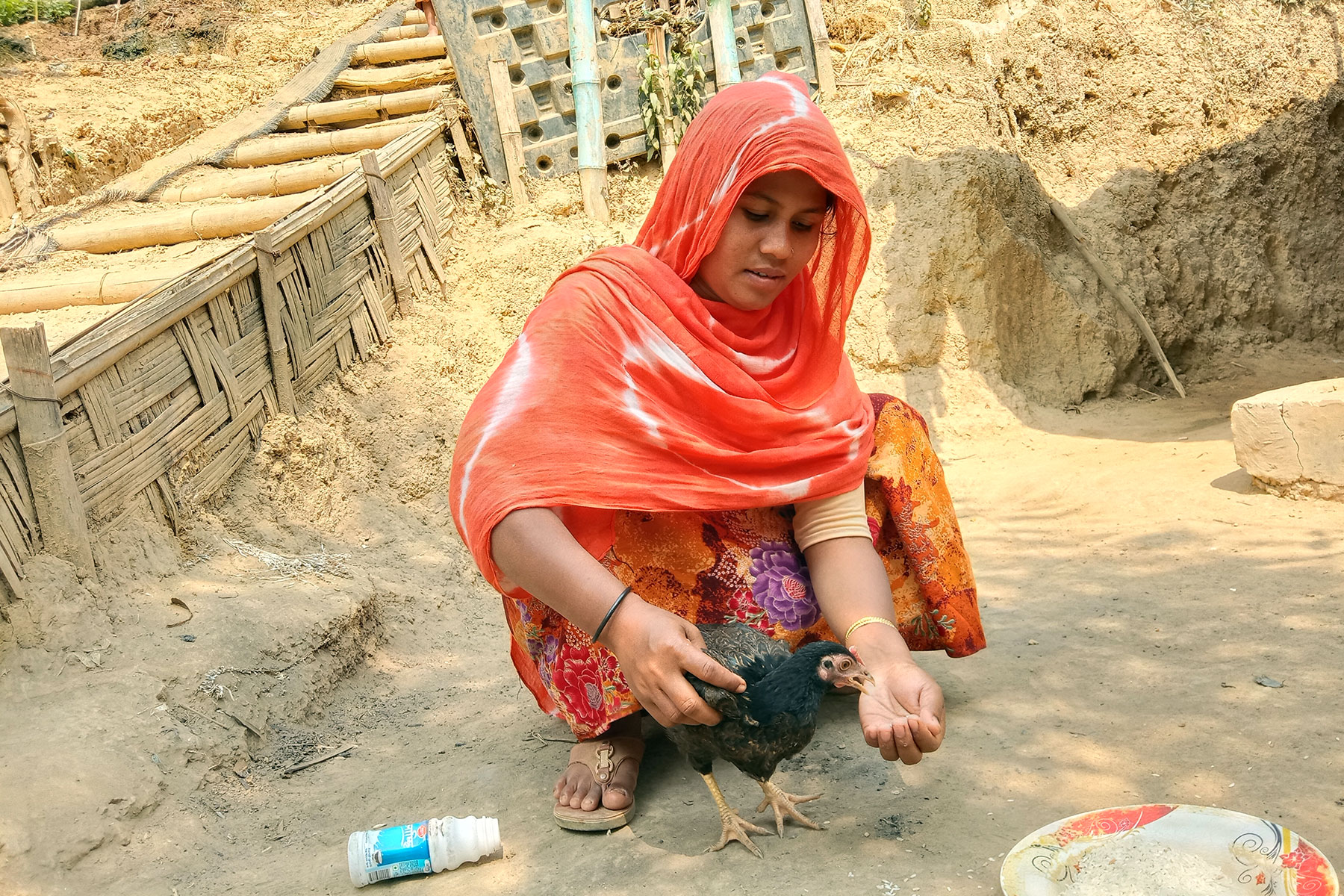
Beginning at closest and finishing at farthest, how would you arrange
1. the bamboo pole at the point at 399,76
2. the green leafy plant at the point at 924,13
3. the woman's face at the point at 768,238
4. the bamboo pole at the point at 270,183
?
the woman's face at the point at 768,238 → the bamboo pole at the point at 270,183 → the bamboo pole at the point at 399,76 → the green leafy plant at the point at 924,13

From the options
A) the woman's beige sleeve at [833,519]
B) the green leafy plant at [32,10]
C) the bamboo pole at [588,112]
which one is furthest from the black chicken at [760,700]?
the green leafy plant at [32,10]

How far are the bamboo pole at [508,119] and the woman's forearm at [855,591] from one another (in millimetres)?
4903

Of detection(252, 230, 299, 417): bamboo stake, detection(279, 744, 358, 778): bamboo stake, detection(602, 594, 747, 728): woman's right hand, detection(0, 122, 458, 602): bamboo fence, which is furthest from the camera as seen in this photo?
detection(252, 230, 299, 417): bamboo stake

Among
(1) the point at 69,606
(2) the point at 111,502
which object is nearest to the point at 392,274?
(2) the point at 111,502

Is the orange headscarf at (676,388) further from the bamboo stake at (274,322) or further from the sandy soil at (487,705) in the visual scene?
the bamboo stake at (274,322)

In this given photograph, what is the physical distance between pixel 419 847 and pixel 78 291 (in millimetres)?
3859

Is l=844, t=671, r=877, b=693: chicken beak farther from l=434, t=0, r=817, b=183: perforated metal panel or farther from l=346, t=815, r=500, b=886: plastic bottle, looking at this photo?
l=434, t=0, r=817, b=183: perforated metal panel

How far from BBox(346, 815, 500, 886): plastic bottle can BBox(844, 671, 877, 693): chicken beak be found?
2.81 ft

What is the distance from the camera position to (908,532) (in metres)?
2.56

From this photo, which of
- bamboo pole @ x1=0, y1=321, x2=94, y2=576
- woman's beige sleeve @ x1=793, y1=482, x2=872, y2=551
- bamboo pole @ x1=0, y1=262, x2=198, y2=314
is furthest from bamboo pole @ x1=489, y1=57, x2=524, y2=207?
woman's beige sleeve @ x1=793, y1=482, x2=872, y2=551

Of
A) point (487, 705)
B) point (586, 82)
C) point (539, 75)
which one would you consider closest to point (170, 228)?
point (539, 75)

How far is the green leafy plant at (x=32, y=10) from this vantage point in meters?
Answer: 9.30

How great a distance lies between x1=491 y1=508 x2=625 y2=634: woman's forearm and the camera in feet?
6.16

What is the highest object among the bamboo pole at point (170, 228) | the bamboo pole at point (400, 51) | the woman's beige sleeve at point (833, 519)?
the bamboo pole at point (400, 51)
